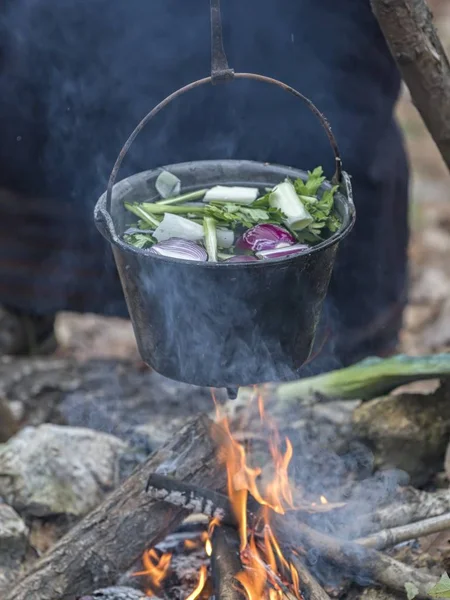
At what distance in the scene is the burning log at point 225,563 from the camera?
2.56 meters

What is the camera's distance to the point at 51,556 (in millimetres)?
2740

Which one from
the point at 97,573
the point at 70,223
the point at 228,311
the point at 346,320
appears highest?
the point at 228,311

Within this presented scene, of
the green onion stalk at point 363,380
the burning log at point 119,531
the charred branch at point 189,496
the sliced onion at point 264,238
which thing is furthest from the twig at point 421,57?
the charred branch at point 189,496

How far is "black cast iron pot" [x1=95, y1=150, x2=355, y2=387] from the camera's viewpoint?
2256 millimetres

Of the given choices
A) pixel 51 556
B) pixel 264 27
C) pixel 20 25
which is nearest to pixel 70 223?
pixel 20 25

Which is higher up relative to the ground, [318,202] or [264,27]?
[264,27]

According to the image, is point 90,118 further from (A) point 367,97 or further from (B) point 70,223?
(A) point 367,97

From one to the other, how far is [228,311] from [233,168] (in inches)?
28.8

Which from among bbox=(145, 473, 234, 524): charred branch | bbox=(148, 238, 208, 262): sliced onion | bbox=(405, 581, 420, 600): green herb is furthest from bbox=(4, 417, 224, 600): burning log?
bbox=(148, 238, 208, 262): sliced onion

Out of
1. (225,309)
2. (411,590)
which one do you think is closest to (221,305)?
(225,309)

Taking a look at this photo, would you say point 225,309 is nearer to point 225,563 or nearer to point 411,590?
point 225,563

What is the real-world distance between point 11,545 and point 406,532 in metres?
1.39

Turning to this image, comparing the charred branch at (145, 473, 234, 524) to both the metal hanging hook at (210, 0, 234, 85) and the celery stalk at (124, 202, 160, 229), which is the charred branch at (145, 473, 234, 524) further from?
the metal hanging hook at (210, 0, 234, 85)

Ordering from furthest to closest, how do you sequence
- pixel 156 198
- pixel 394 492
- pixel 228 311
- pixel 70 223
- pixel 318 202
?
pixel 70 223 < pixel 394 492 < pixel 156 198 < pixel 318 202 < pixel 228 311
